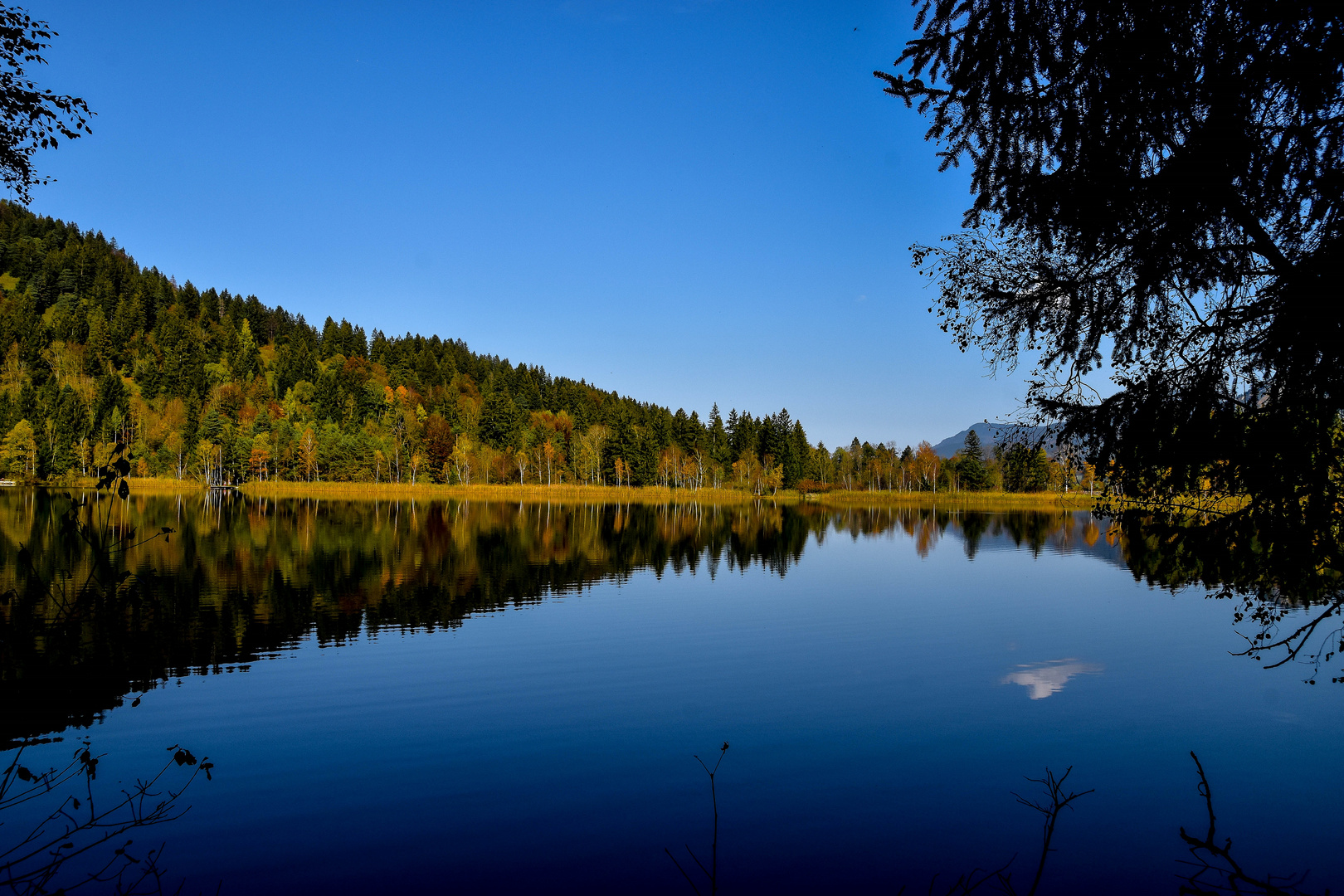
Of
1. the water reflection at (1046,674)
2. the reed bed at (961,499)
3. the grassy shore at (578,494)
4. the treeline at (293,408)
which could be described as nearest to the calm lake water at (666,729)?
the water reflection at (1046,674)

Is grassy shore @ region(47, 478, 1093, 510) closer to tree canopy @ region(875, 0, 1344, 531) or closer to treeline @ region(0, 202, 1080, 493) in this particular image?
treeline @ region(0, 202, 1080, 493)

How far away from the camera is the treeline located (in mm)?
118000

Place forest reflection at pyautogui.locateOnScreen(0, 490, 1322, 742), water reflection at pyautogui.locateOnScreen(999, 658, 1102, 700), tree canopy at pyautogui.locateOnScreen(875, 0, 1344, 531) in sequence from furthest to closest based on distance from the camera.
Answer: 1. water reflection at pyautogui.locateOnScreen(999, 658, 1102, 700)
2. forest reflection at pyautogui.locateOnScreen(0, 490, 1322, 742)
3. tree canopy at pyautogui.locateOnScreen(875, 0, 1344, 531)

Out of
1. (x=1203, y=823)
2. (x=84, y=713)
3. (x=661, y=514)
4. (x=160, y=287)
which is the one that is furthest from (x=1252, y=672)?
(x=160, y=287)

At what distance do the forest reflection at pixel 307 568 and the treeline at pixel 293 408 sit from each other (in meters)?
46.2

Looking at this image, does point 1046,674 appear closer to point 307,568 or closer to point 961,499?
point 307,568

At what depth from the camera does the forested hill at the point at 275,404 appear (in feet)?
386

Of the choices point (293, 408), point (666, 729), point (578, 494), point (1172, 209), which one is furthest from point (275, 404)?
point (1172, 209)

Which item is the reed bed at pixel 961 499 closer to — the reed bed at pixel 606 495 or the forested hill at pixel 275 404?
the reed bed at pixel 606 495

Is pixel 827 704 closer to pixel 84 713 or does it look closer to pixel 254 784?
pixel 254 784

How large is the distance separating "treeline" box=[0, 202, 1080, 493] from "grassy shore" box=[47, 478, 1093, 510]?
19.8 feet

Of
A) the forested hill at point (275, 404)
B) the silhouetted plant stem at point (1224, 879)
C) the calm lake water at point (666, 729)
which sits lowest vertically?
the silhouetted plant stem at point (1224, 879)

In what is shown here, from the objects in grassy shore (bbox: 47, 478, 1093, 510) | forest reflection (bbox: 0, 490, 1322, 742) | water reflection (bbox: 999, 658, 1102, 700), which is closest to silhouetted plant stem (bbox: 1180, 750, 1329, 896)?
forest reflection (bbox: 0, 490, 1322, 742)

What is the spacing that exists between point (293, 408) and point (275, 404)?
16.4 ft
